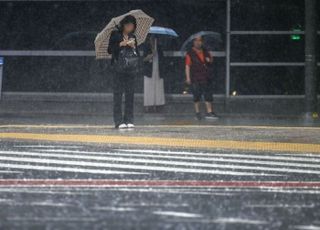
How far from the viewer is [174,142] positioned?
45.2ft

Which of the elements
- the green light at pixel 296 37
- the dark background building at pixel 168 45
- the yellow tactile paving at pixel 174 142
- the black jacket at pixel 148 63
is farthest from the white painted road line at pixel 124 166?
the green light at pixel 296 37

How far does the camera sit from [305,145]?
13359 millimetres

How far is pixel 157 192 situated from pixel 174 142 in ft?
17.1

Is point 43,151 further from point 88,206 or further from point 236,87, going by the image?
point 236,87

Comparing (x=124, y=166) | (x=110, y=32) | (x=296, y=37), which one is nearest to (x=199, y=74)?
(x=110, y=32)

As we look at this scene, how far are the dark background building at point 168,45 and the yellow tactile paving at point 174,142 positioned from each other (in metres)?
8.69

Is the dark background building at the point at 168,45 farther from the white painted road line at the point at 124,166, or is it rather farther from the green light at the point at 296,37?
the white painted road line at the point at 124,166

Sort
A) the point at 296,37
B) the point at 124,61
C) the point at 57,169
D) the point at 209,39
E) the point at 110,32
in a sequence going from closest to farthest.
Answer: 1. the point at 57,169
2. the point at 124,61
3. the point at 110,32
4. the point at 209,39
5. the point at 296,37

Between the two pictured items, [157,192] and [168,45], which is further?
[168,45]

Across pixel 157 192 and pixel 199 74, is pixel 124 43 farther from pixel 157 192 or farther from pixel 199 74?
pixel 157 192

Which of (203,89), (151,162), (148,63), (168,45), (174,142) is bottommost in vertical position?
(174,142)

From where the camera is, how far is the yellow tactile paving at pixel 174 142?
42.7 ft

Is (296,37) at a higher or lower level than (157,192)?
higher

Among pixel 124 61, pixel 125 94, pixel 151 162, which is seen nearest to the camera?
pixel 151 162
